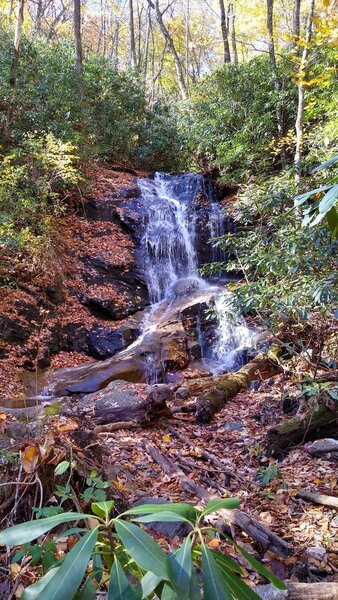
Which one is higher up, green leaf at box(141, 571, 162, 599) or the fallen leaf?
green leaf at box(141, 571, 162, 599)

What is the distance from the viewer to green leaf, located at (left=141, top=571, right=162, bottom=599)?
812 mm

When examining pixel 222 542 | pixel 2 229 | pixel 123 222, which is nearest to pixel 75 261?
pixel 123 222

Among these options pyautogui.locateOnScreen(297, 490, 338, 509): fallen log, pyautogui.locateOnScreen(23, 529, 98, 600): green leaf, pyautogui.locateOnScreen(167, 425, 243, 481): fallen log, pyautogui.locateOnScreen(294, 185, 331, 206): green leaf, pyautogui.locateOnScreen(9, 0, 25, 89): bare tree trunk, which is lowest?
pyautogui.locateOnScreen(167, 425, 243, 481): fallen log

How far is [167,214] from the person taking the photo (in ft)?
42.0

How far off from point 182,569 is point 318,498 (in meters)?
2.60

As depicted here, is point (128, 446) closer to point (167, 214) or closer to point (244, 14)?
point (167, 214)

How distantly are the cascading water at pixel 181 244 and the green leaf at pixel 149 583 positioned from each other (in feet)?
26.4

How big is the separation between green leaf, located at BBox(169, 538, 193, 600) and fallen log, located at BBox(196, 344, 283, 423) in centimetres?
427

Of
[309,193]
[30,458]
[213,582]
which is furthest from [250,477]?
[309,193]

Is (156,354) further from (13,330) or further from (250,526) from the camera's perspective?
(250,526)

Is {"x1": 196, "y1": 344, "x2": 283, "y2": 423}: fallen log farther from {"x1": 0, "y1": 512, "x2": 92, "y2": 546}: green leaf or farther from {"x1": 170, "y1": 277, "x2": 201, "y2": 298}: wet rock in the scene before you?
{"x1": 0, "y1": 512, "x2": 92, "y2": 546}: green leaf

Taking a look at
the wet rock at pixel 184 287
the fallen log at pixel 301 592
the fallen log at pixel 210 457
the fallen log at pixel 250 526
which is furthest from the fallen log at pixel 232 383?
the wet rock at pixel 184 287

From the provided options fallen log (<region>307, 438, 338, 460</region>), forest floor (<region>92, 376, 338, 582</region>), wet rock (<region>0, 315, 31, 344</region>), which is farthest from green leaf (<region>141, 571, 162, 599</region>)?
wet rock (<region>0, 315, 31, 344</region>)

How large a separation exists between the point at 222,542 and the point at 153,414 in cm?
238
